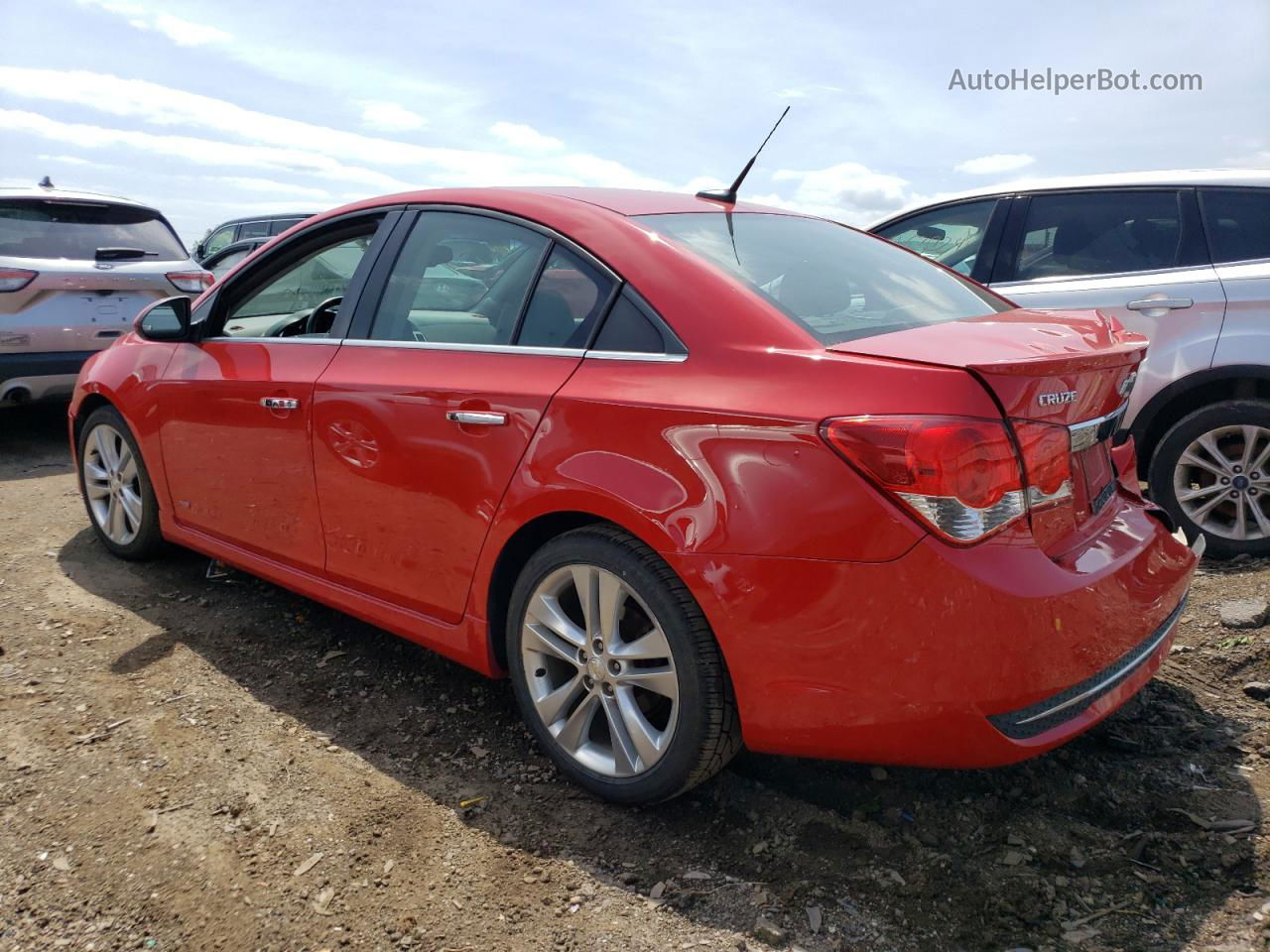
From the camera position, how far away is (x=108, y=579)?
4215mm

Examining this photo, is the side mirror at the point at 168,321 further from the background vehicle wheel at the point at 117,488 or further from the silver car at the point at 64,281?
the silver car at the point at 64,281

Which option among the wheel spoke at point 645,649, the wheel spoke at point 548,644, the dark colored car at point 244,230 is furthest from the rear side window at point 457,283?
the dark colored car at point 244,230

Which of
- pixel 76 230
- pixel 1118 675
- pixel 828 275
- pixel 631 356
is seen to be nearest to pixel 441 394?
pixel 631 356

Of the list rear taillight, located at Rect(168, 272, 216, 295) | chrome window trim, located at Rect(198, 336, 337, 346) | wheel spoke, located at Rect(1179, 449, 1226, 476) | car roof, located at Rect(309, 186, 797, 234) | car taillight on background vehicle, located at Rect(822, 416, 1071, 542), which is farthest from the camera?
rear taillight, located at Rect(168, 272, 216, 295)

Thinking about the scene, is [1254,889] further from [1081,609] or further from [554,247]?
[554,247]

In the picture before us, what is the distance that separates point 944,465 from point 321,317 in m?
2.62

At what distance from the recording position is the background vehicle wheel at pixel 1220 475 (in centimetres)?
420

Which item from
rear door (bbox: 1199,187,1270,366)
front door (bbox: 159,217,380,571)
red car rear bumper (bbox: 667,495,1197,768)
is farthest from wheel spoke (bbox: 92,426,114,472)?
rear door (bbox: 1199,187,1270,366)

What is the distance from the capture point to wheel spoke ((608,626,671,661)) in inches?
92.8

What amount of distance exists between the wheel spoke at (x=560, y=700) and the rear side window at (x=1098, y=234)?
135 inches

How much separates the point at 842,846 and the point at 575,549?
0.97 metres

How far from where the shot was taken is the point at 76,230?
6742 millimetres

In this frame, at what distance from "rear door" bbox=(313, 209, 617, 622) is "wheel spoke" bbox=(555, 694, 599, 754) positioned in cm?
46

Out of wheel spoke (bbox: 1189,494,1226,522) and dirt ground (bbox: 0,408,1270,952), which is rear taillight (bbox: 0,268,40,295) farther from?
wheel spoke (bbox: 1189,494,1226,522)
